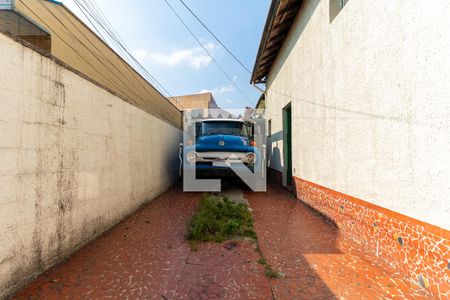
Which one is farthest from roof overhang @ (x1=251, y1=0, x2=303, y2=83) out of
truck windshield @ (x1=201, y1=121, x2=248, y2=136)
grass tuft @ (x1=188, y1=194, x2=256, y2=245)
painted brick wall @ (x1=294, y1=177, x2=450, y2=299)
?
grass tuft @ (x1=188, y1=194, x2=256, y2=245)

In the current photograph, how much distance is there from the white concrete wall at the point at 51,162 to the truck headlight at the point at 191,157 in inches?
82.3

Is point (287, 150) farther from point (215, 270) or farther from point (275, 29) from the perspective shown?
point (215, 270)

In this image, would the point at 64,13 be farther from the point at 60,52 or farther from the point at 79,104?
the point at 79,104

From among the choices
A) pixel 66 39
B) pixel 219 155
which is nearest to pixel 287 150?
pixel 219 155

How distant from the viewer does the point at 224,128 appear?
6.75m

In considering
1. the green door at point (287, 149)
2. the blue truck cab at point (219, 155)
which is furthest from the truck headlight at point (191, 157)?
the green door at point (287, 149)

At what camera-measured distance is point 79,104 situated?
266 centimetres

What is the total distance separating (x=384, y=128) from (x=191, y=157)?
4209mm

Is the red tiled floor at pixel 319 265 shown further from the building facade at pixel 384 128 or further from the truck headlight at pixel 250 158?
the truck headlight at pixel 250 158

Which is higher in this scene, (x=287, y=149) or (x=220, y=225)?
(x=287, y=149)

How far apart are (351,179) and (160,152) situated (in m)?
4.39

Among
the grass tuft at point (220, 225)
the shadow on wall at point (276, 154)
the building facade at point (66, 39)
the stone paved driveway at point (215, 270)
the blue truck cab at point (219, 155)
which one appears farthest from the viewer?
the shadow on wall at point (276, 154)

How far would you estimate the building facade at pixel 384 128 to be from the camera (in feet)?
5.89

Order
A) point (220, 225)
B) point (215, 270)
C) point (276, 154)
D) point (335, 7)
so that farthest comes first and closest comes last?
1. point (276, 154)
2. point (335, 7)
3. point (220, 225)
4. point (215, 270)
